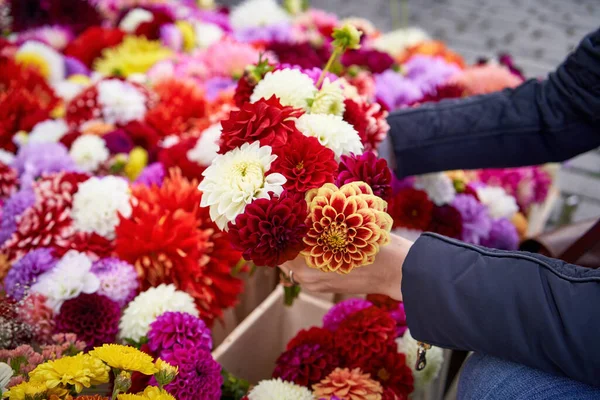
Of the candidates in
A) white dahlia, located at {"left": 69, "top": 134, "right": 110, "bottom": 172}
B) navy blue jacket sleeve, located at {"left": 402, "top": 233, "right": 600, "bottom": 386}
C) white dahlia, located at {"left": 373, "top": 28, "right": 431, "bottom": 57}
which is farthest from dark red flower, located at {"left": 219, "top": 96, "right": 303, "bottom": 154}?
white dahlia, located at {"left": 373, "top": 28, "right": 431, "bottom": 57}

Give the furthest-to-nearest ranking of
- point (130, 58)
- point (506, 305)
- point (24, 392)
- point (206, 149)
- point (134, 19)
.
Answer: point (134, 19) < point (130, 58) < point (206, 149) < point (506, 305) < point (24, 392)

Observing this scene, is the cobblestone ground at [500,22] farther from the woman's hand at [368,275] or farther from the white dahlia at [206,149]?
the woman's hand at [368,275]

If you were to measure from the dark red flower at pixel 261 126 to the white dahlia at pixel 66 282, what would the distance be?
396mm

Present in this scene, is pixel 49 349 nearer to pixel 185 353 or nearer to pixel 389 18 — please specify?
pixel 185 353

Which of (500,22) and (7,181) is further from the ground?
(7,181)

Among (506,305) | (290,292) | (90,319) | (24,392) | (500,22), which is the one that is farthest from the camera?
(500,22)

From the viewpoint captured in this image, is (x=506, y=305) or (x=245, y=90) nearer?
(x=506, y=305)

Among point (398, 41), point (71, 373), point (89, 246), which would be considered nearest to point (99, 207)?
point (89, 246)

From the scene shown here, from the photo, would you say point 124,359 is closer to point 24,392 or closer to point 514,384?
point 24,392

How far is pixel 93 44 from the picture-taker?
188cm

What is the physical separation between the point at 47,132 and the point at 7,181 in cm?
24

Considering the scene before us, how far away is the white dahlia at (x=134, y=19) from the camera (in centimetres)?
200

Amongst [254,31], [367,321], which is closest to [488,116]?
[367,321]

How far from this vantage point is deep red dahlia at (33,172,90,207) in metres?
1.04
